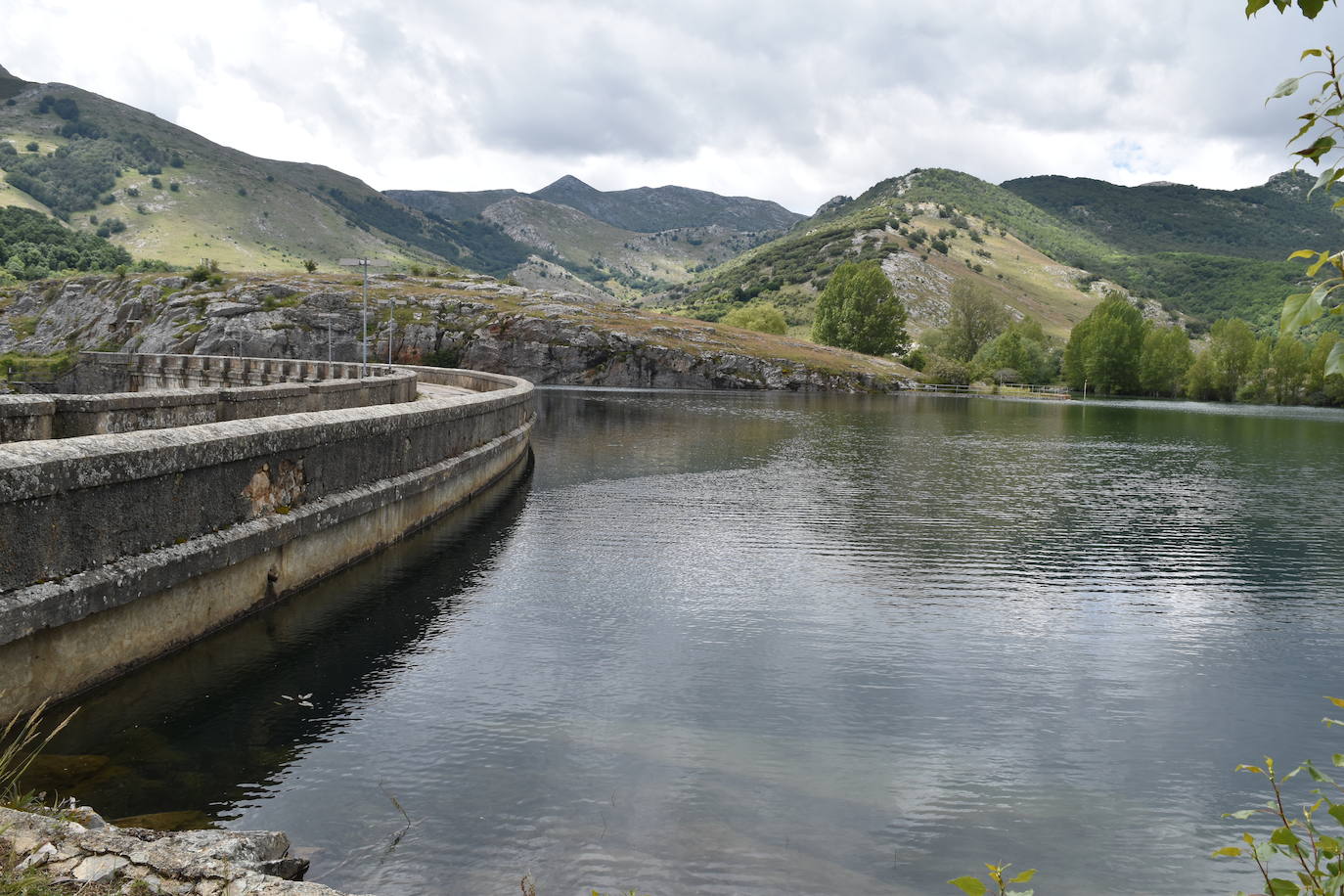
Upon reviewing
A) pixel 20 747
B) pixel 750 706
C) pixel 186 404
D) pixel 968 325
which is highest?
pixel 968 325

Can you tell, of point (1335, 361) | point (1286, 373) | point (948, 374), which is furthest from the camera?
point (948, 374)

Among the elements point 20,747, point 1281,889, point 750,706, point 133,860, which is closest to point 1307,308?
point 1281,889

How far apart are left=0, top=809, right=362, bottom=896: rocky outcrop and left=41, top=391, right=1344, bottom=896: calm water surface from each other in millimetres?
1579

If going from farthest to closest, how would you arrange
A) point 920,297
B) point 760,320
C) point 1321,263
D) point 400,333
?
1. point 920,297
2. point 760,320
3. point 400,333
4. point 1321,263

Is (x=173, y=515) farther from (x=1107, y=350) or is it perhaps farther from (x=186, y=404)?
(x=1107, y=350)

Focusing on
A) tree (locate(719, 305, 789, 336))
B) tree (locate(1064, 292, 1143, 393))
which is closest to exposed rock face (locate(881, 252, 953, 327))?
tree (locate(719, 305, 789, 336))

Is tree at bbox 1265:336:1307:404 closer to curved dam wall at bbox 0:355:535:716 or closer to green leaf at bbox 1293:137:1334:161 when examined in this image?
curved dam wall at bbox 0:355:535:716

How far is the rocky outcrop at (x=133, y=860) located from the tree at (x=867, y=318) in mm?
126626

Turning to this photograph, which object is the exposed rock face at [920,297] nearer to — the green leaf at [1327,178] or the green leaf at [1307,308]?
the green leaf at [1327,178]

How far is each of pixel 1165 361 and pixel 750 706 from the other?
125 metres

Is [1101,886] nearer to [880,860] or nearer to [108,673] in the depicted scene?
[880,860]

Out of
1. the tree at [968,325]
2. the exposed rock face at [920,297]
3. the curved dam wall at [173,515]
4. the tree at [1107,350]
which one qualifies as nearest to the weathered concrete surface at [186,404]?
the curved dam wall at [173,515]

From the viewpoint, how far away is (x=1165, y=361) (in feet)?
381

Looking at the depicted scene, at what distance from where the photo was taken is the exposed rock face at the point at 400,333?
92750 millimetres
